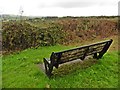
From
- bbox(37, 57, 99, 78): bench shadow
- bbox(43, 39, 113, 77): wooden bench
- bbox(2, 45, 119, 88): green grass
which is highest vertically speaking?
bbox(43, 39, 113, 77): wooden bench

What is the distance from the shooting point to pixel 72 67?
805cm

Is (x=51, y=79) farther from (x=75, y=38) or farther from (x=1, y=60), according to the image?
(x=75, y=38)

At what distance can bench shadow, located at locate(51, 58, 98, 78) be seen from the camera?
767cm

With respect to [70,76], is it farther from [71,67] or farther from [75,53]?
[75,53]

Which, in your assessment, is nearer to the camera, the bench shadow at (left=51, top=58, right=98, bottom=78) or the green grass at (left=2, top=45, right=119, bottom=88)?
the green grass at (left=2, top=45, right=119, bottom=88)

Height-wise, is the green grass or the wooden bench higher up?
the wooden bench

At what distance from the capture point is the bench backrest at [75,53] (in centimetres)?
700

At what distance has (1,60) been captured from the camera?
36.7ft

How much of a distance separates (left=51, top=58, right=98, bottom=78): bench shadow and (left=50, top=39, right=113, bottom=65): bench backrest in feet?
1.53

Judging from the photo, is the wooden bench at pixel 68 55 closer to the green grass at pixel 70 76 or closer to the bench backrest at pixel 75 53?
the bench backrest at pixel 75 53

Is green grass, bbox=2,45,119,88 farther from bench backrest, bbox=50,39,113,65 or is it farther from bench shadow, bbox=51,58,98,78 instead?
bench backrest, bbox=50,39,113,65

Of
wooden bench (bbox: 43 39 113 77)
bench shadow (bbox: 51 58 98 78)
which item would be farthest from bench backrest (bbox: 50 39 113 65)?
bench shadow (bbox: 51 58 98 78)

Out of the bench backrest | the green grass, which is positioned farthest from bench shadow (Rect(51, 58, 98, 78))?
the bench backrest

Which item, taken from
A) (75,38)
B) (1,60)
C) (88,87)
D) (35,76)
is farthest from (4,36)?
(88,87)
